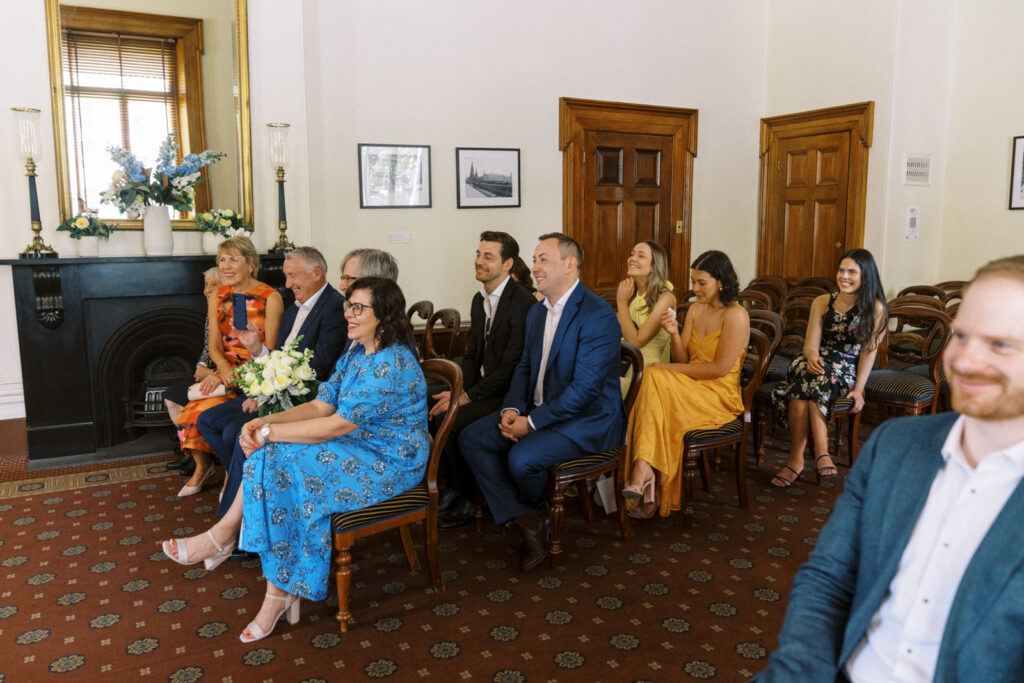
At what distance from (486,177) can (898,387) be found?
3.57 metres

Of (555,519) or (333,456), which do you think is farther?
(555,519)

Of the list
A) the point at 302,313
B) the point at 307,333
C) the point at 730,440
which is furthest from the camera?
the point at 302,313

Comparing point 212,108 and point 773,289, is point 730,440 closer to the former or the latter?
point 773,289

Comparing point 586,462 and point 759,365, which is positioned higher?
point 759,365

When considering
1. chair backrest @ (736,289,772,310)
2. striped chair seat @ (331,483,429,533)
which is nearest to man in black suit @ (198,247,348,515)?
striped chair seat @ (331,483,429,533)

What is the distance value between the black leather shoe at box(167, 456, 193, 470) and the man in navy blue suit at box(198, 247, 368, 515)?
0.84m

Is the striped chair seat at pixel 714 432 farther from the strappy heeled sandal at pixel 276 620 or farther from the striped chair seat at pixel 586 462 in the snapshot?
the strappy heeled sandal at pixel 276 620

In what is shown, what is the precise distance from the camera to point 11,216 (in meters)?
4.71

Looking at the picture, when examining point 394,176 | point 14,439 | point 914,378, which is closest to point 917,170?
point 914,378

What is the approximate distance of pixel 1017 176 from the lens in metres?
6.16

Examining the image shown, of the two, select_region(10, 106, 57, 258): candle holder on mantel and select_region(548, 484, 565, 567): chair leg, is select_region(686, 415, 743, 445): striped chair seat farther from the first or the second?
select_region(10, 106, 57, 258): candle holder on mantel

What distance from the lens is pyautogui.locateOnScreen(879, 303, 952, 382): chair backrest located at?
13.9 ft

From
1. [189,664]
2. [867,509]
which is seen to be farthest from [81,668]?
[867,509]

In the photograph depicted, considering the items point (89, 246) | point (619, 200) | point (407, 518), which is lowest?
point (407, 518)
